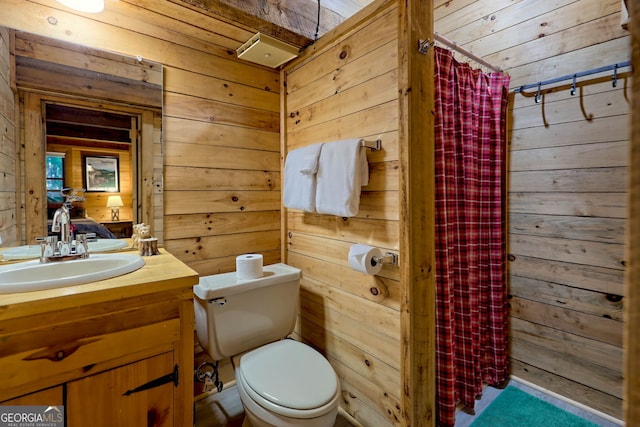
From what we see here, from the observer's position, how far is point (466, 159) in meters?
1.66

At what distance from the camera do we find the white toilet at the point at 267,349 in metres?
1.18

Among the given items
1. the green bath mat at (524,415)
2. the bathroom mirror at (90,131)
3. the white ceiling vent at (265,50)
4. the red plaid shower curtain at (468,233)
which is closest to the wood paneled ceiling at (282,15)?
the white ceiling vent at (265,50)

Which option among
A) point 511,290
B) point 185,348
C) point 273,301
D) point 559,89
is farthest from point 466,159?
point 185,348

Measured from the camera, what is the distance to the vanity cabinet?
89cm

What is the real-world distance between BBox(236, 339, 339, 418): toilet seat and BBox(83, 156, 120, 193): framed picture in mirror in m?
1.08

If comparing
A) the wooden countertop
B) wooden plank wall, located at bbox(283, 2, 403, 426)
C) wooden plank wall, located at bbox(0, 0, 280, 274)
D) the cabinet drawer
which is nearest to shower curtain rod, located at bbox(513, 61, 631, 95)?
wooden plank wall, located at bbox(283, 2, 403, 426)

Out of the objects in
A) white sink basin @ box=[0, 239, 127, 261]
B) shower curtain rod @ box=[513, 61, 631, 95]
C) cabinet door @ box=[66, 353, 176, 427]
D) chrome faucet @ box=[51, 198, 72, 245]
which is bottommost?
cabinet door @ box=[66, 353, 176, 427]

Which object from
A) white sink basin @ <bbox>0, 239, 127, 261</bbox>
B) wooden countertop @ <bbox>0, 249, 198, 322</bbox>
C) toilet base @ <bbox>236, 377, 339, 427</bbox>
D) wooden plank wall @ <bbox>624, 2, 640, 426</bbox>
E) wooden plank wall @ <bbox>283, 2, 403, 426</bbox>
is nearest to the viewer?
wooden plank wall @ <bbox>624, 2, 640, 426</bbox>

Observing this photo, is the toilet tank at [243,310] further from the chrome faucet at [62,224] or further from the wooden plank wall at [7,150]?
the wooden plank wall at [7,150]

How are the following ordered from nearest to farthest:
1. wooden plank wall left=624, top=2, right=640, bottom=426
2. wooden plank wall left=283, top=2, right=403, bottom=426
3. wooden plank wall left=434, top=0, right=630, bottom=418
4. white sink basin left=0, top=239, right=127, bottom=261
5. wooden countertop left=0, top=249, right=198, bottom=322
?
1. wooden plank wall left=624, top=2, right=640, bottom=426
2. wooden countertop left=0, top=249, right=198, bottom=322
3. white sink basin left=0, top=239, right=127, bottom=261
4. wooden plank wall left=283, top=2, right=403, bottom=426
5. wooden plank wall left=434, top=0, right=630, bottom=418

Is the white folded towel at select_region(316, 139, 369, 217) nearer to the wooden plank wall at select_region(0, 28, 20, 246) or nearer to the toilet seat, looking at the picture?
the toilet seat

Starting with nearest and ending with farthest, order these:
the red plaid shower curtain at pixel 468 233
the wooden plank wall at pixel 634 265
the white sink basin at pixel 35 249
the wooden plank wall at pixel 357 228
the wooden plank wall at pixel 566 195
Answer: the wooden plank wall at pixel 634 265, the white sink basin at pixel 35 249, the wooden plank wall at pixel 357 228, the red plaid shower curtain at pixel 468 233, the wooden plank wall at pixel 566 195

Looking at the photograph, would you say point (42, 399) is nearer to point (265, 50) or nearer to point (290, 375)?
point (290, 375)

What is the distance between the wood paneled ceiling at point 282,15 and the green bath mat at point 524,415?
2338mm
